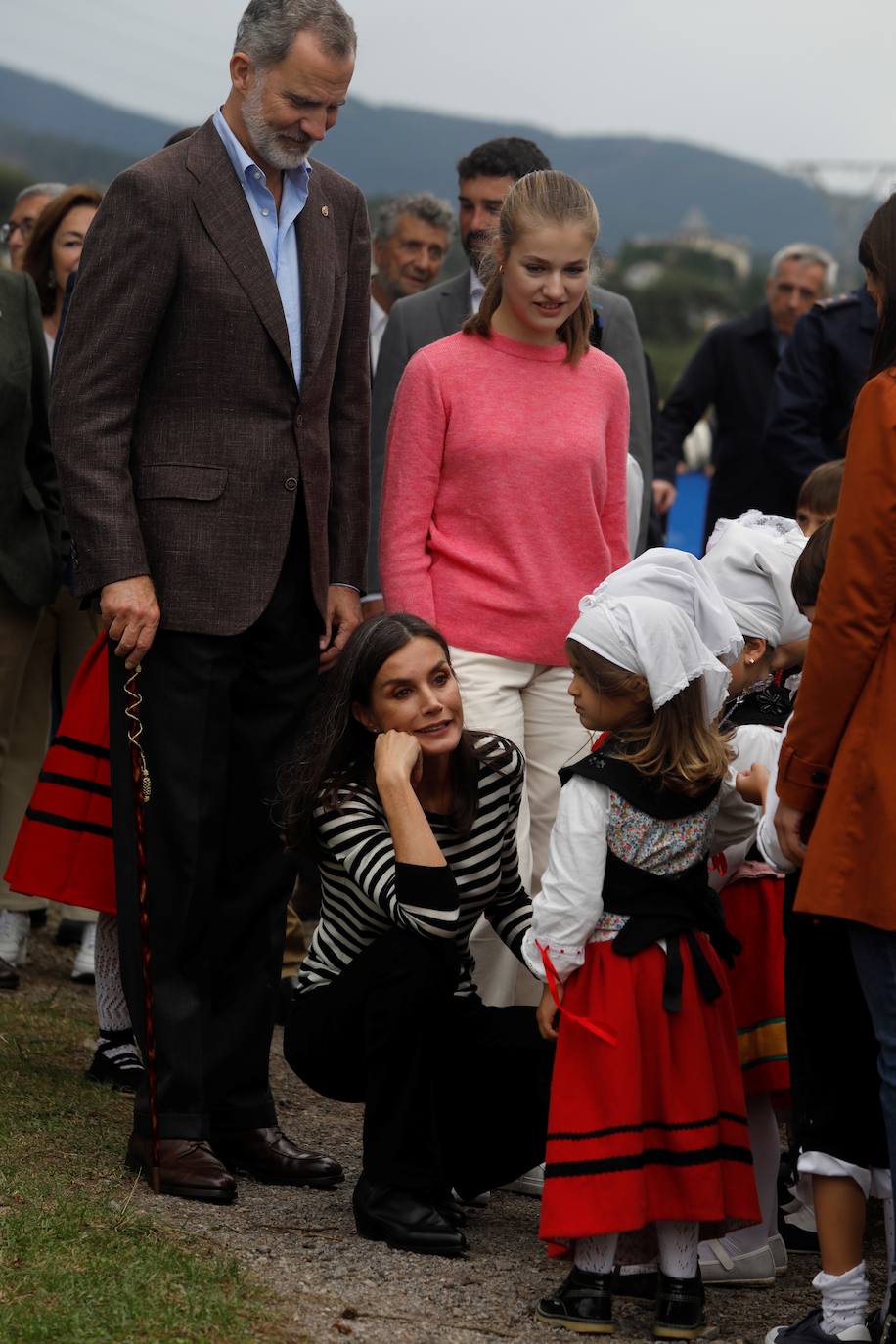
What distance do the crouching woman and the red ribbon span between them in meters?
0.34

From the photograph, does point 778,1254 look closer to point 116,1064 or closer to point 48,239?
point 116,1064

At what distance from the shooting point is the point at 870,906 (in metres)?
2.87

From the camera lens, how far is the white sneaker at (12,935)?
5.92 metres

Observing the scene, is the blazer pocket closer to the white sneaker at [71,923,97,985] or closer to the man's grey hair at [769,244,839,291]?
the white sneaker at [71,923,97,985]

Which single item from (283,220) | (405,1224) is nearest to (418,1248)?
(405,1224)

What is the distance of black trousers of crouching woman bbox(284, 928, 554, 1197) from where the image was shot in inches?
143

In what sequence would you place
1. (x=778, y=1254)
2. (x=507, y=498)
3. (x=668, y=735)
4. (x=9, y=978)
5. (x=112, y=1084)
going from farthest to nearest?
(x=9, y=978), (x=112, y=1084), (x=507, y=498), (x=778, y=1254), (x=668, y=735)

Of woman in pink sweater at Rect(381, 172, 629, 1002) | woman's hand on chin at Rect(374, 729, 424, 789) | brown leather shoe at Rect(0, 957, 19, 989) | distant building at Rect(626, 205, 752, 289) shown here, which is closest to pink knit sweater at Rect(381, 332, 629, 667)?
woman in pink sweater at Rect(381, 172, 629, 1002)

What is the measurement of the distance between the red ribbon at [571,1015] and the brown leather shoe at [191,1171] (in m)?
0.92

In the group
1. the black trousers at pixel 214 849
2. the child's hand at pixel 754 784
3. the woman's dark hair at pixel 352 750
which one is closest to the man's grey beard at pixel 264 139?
the black trousers at pixel 214 849

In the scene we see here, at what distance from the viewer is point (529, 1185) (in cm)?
417

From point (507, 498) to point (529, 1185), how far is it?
1.57m

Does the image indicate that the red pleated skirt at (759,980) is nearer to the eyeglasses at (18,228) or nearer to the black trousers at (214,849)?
the black trousers at (214,849)

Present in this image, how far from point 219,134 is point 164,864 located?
1.55 m
